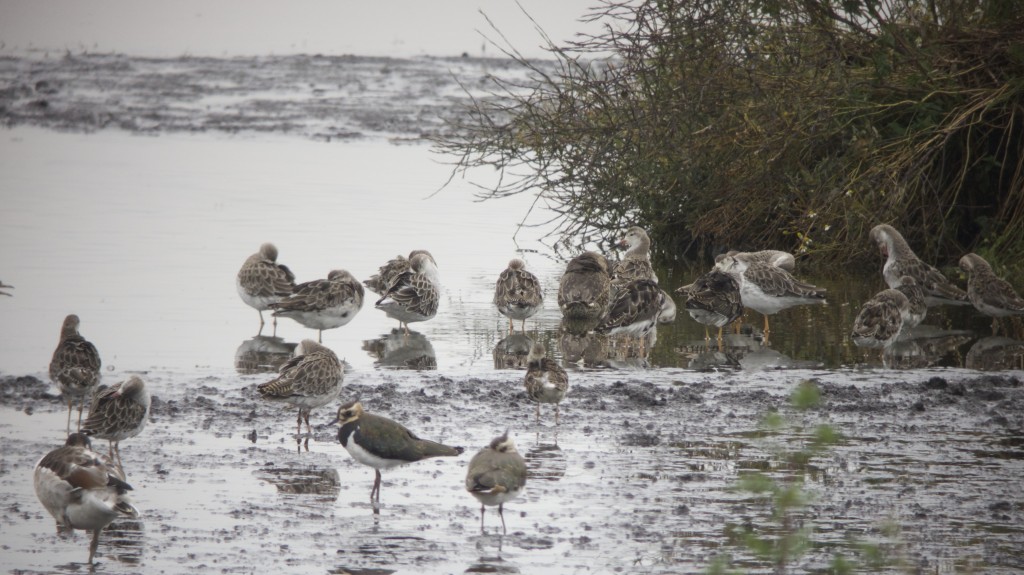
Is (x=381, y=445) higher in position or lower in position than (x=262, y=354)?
lower

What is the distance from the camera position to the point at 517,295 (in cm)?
1405

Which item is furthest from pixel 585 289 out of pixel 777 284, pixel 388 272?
pixel 388 272

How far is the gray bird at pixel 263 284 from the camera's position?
14258mm

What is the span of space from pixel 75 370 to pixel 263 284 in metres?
4.22

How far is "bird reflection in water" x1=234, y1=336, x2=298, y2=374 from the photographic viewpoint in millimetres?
12344

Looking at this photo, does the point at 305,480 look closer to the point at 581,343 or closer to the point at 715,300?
the point at 581,343

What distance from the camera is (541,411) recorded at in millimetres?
10984

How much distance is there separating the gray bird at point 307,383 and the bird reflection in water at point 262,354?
1.84m

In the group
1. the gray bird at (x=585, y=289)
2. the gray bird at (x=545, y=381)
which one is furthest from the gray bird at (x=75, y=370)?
the gray bird at (x=585, y=289)

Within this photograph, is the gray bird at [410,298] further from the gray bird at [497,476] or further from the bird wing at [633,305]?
the gray bird at [497,476]

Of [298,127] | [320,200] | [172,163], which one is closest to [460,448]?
[320,200]

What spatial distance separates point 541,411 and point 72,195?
15.1 meters

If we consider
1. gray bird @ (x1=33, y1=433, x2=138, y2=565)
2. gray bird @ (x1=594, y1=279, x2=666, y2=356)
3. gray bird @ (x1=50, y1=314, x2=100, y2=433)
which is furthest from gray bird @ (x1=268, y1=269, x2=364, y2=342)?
gray bird @ (x1=33, y1=433, x2=138, y2=565)

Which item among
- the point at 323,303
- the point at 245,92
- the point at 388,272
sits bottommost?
the point at 323,303
